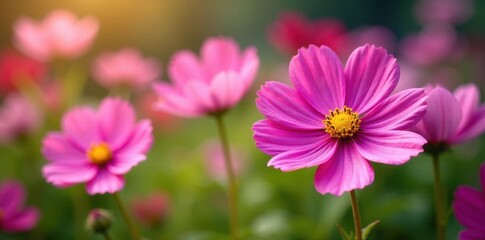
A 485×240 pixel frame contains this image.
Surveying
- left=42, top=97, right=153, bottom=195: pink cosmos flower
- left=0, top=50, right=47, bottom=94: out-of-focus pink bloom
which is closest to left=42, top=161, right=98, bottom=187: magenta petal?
left=42, top=97, right=153, bottom=195: pink cosmos flower

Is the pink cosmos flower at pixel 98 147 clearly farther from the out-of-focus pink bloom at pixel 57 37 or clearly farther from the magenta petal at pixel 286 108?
the out-of-focus pink bloom at pixel 57 37

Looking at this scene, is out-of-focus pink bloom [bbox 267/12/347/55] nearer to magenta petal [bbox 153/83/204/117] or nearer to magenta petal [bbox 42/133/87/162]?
magenta petal [bbox 153/83/204/117]

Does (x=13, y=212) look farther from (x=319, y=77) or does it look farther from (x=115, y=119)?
(x=319, y=77)

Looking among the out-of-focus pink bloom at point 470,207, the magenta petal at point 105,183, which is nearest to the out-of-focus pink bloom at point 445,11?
the out-of-focus pink bloom at point 470,207

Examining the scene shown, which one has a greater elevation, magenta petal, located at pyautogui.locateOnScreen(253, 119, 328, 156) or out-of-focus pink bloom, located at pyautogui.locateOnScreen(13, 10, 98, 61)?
out-of-focus pink bloom, located at pyautogui.locateOnScreen(13, 10, 98, 61)

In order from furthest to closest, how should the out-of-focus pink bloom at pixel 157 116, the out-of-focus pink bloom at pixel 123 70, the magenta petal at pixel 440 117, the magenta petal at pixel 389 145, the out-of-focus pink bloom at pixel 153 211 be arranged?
the out-of-focus pink bloom at pixel 157 116 → the out-of-focus pink bloom at pixel 123 70 → the out-of-focus pink bloom at pixel 153 211 → the magenta petal at pixel 440 117 → the magenta petal at pixel 389 145

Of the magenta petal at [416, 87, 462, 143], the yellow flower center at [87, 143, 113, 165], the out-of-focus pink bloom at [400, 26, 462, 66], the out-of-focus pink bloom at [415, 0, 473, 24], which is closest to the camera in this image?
the magenta petal at [416, 87, 462, 143]
